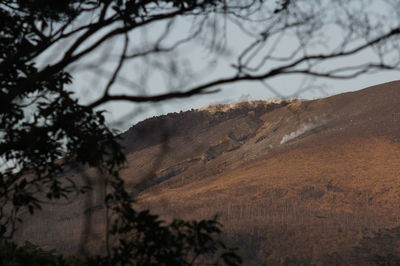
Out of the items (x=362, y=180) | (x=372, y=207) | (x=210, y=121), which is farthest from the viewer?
(x=210, y=121)

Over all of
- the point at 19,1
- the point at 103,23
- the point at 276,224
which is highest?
the point at 19,1

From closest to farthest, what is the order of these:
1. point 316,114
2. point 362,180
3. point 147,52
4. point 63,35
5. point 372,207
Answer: point 147,52 < point 63,35 < point 372,207 < point 362,180 < point 316,114

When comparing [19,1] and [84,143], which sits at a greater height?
[19,1]

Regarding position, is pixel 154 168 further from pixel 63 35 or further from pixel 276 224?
pixel 276 224

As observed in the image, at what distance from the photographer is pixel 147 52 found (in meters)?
4.84

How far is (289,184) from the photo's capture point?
61.7ft

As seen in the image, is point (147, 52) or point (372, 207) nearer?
point (147, 52)

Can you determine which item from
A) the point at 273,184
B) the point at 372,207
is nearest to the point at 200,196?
the point at 273,184

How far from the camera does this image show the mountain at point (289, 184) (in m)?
13.9

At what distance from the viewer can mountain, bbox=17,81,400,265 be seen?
13926mm

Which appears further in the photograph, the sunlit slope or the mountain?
the sunlit slope

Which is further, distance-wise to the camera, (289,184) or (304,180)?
(304,180)

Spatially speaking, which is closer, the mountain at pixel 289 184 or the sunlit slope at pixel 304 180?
the mountain at pixel 289 184

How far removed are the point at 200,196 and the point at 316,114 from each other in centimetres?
1075
